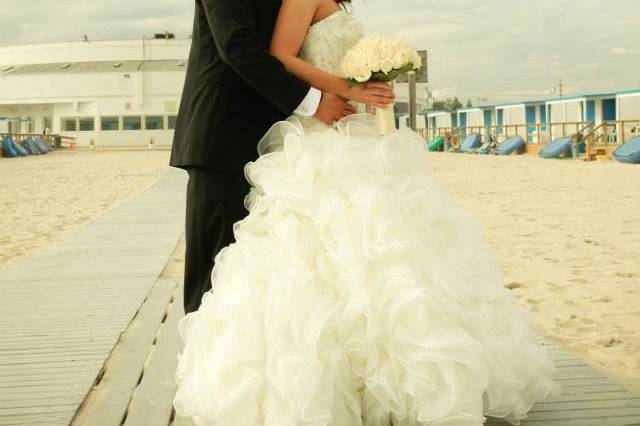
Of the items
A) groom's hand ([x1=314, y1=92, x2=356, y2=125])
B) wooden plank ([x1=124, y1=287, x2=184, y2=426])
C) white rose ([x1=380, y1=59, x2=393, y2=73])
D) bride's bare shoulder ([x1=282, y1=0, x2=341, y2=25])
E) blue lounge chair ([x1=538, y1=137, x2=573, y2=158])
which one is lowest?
wooden plank ([x1=124, y1=287, x2=184, y2=426])

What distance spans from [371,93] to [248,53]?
1.37 ft

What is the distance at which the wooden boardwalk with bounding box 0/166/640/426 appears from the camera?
316cm

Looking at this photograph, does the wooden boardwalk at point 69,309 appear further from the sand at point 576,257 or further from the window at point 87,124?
the window at point 87,124

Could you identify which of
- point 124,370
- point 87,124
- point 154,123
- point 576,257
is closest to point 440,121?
point 154,123

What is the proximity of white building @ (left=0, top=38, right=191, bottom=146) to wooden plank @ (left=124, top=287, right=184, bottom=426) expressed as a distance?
63087 mm

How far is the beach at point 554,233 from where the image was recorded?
4832mm

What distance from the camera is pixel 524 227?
9969 millimetres

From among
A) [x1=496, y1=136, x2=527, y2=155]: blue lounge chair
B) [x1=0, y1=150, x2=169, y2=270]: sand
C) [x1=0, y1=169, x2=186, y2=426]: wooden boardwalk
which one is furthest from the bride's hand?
[x1=496, y1=136, x2=527, y2=155]: blue lounge chair

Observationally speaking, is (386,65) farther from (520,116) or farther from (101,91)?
(101,91)

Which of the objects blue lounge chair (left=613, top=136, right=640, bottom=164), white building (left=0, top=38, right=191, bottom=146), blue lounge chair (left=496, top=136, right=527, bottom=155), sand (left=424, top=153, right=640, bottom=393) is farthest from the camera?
white building (left=0, top=38, right=191, bottom=146)

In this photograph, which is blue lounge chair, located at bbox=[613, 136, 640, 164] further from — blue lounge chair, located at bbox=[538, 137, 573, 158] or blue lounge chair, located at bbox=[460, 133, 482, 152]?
blue lounge chair, located at bbox=[460, 133, 482, 152]

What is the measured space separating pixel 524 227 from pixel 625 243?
1.78 m

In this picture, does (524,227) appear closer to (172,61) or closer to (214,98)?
(214,98)

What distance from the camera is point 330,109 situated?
2.65 meters
